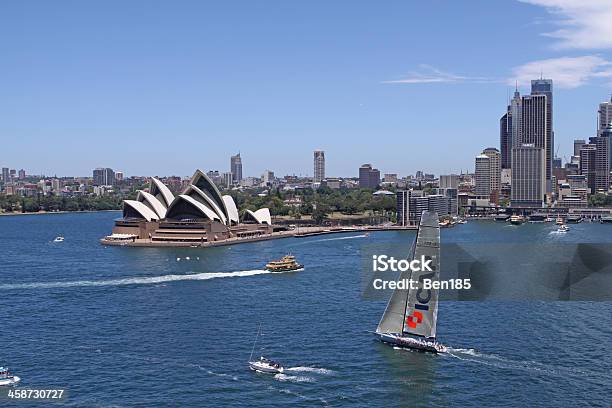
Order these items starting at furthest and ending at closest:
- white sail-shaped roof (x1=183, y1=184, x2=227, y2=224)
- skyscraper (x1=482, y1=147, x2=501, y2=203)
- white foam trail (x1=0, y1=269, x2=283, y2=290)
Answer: skyscraper (x1=482, y1=147, x2=501, y2=203) < white sail-shaped roof (x1=183, y1=184, x2=227, y2=224) < white foam trail (x1=0, y1=269, x2=283, y2=290)

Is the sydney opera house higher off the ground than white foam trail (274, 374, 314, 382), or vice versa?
the sydney opera house

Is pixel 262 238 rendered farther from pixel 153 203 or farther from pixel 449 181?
pixel 449 181

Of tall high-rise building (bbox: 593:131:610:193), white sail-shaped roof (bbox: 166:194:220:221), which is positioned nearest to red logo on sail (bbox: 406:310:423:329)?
white sail-shaped roof (bbox: 166:194:220:221)

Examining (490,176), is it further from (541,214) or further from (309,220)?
(309,220)

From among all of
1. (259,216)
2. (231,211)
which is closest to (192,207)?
(231,211)

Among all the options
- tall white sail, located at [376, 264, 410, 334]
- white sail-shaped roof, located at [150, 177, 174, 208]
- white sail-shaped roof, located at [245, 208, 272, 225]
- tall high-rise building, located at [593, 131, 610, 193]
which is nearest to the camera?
tall white sail, located at [376, 264, 410, 334]

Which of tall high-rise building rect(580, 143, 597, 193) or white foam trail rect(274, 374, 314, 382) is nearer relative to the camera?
white foam trail rect(274, 374, 314, 382)

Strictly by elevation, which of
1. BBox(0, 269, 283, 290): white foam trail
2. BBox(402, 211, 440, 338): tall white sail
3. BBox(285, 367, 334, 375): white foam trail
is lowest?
BBox(285, 367, 334, 375): white foam trail

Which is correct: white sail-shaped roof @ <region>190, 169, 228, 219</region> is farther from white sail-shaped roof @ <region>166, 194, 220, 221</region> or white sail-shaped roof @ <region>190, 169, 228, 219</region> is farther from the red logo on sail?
the red logo on sail
